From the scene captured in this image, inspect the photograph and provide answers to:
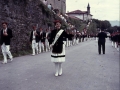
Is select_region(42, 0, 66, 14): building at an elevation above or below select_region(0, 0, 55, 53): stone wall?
above

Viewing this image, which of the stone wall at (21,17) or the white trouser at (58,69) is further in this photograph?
the stone wall at (21,17)

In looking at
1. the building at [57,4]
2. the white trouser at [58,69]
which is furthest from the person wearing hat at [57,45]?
the building at [57,4]

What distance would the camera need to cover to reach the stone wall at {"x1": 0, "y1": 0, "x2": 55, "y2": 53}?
50.7 ft

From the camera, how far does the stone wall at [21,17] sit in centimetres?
1546

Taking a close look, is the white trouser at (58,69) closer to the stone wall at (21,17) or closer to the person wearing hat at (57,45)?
the person wearing hat at (57,45)

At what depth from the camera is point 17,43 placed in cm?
1656

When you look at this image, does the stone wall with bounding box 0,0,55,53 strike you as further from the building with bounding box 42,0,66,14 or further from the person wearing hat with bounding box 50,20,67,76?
the building with bounding box 42,0,66,14

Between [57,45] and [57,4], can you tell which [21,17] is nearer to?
[57,45]

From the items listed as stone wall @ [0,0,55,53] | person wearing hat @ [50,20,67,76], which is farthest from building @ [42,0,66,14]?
person wearing hat @ [50,20,67,76]

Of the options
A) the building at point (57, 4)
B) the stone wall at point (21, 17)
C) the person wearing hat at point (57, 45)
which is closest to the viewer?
the person wearing hat at point (57, 45)

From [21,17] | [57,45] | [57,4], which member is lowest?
[57,45]

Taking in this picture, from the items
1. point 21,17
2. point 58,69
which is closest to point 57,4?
point 21,17

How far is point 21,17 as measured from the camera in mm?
17859

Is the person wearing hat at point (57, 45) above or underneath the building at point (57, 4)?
underneath
